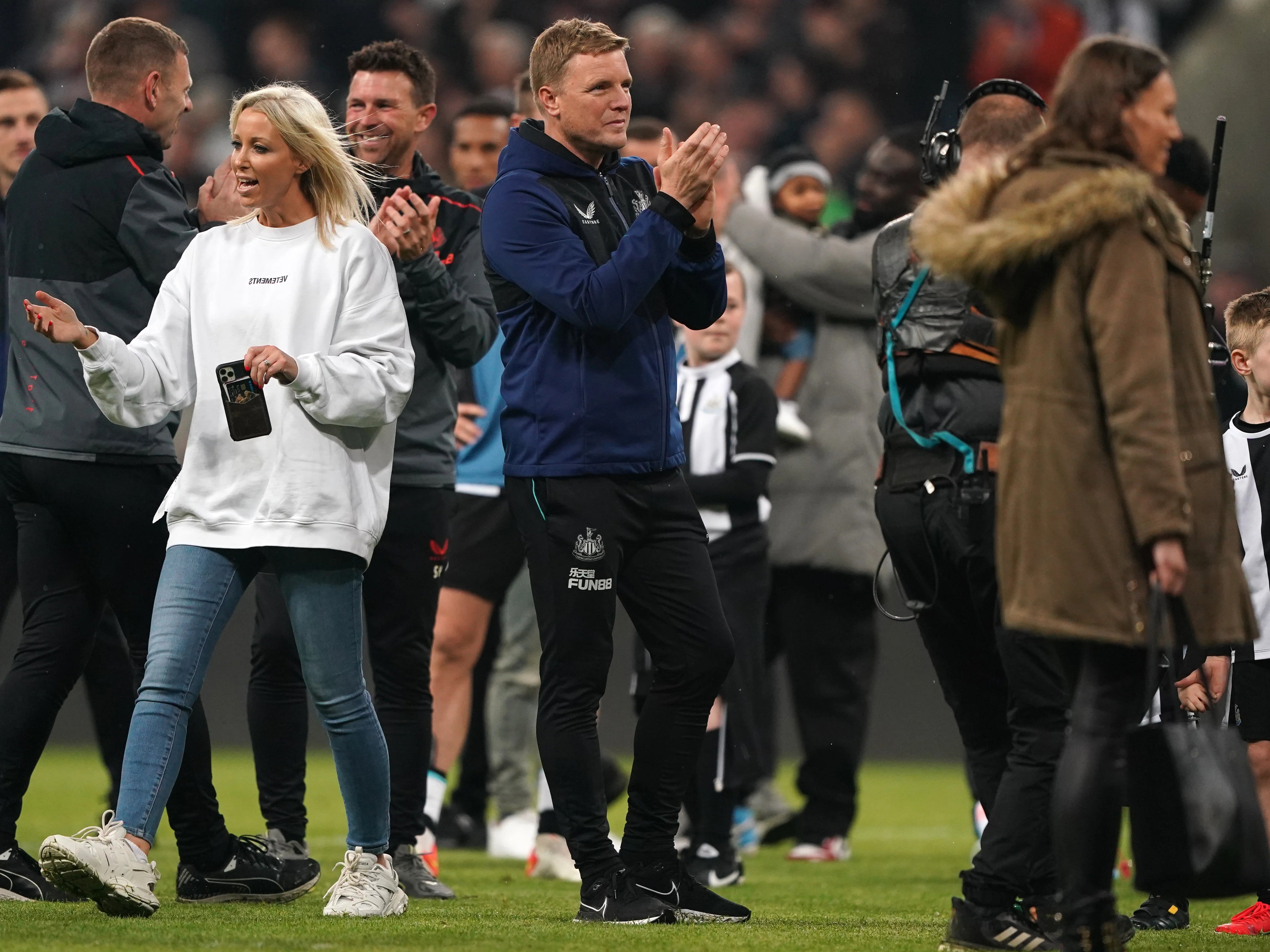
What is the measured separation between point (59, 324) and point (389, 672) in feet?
4.72

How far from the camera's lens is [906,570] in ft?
13.7

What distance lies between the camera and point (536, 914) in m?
4.48

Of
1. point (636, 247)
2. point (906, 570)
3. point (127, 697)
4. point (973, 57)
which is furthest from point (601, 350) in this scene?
point (973, 57)

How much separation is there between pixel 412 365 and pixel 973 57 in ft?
33.3

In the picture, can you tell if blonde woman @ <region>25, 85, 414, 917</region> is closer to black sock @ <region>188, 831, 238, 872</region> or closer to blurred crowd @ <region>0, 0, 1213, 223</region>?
black sock @ <region>188, 831, 238, 872</region>

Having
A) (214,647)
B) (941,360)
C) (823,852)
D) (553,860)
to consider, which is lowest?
(823,852)

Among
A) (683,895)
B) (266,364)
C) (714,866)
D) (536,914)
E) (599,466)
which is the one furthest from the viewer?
(714,866)

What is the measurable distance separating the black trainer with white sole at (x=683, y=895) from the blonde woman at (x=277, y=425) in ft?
2.11

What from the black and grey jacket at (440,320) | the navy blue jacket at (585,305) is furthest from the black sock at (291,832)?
the navy blue jacket at (585,305)

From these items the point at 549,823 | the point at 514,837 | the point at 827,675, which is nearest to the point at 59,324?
the point at 549,823

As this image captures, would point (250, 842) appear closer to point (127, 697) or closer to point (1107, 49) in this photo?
point (127, 697)

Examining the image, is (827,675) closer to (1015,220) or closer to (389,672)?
(389,672)

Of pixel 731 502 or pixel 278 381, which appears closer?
pixel 278 381

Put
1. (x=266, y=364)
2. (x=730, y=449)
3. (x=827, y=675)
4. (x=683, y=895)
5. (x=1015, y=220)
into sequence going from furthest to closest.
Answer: (x=827, y=675) < (x=730, y=449) < (x=683, y=895) < (x=266, y=364) < (x=1015, y=220)
